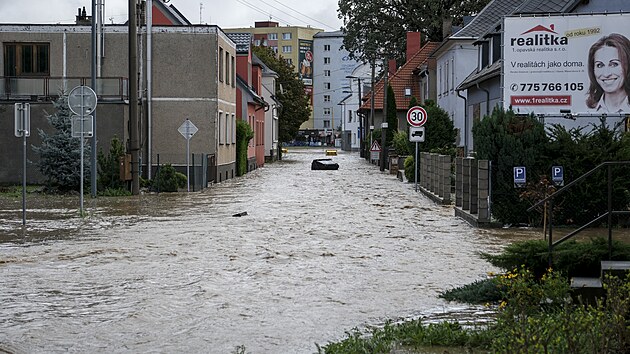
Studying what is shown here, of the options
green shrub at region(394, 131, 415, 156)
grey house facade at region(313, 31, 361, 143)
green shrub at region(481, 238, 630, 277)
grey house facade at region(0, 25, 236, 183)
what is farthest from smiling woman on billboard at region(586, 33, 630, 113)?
grey house facade at region(313, 31, 361, 143)

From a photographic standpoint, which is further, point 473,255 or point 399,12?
point 399,12

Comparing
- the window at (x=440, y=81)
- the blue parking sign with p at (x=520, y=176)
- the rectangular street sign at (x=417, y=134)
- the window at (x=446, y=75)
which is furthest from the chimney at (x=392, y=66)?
the blue parking sign with p at (x=520, y=176)

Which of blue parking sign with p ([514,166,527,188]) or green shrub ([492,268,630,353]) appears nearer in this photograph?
green shrub ([492,268,630,353])

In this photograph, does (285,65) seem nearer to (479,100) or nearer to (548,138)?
(479,100)

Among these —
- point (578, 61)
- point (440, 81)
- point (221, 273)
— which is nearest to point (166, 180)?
point (578, 61)

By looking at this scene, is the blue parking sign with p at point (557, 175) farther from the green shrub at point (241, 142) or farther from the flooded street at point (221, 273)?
the green shrub at point (241, 142)

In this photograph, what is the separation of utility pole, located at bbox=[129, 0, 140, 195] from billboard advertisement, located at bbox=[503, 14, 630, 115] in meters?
12.2

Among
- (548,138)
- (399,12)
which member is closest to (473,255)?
(548,138)

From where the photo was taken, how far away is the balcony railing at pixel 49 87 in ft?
124

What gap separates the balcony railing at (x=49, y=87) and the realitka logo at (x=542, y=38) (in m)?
18.1

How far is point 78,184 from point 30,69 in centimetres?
1089

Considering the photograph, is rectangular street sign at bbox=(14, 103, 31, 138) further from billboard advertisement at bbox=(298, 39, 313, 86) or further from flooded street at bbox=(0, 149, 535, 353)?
billboard advertisement at bbox=(298, 39, 313, 86)

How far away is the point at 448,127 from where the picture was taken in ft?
126

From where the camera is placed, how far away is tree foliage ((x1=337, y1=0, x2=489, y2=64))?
6291cm
